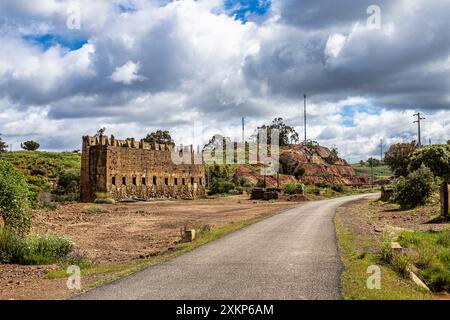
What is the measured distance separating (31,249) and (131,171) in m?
38.3

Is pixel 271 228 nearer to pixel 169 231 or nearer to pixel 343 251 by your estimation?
pixel 169 231

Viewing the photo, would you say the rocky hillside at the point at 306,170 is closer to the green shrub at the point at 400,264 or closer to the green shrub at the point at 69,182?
the green shrub at the point at 69,182

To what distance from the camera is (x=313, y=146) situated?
125 meters

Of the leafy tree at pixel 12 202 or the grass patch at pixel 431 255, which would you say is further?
the leafy tree at pixel 12 202

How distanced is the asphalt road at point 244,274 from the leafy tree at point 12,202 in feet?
22.1

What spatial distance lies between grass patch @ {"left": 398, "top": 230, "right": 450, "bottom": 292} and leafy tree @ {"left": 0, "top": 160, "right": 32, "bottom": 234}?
13377 millimetres

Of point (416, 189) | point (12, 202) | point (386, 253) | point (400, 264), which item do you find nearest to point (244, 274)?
point (400, 264)

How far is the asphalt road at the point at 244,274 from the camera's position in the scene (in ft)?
31.1

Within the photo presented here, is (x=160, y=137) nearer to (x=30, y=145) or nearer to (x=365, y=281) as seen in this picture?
(x=30, y=145)

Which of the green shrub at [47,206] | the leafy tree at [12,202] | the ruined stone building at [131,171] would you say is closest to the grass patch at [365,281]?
the leafy tree at [12,202]

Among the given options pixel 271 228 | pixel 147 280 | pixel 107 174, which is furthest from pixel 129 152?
pixel 147 280

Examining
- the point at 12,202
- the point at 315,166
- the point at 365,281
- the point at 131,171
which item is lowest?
the point at 365,281

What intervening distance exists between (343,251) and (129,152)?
4052 cm

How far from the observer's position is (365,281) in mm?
10680
